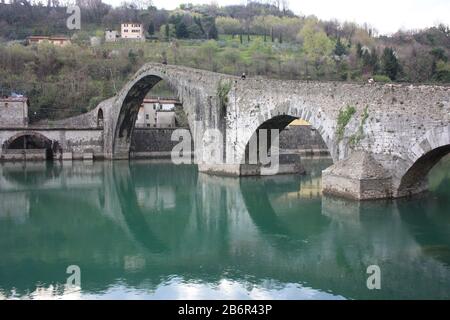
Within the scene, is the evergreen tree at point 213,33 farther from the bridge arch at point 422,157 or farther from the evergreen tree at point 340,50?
the bridge arch at point 422,157

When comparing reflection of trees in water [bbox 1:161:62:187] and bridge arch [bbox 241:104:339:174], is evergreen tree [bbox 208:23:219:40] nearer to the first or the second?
reflection of trees in water [bbox 1:161:62:187]

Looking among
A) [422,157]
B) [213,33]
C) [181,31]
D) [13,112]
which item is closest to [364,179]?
[422,157]

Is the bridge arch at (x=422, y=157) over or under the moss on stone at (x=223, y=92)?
under

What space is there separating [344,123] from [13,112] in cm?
3113

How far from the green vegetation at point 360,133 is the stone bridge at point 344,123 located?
0.11ft

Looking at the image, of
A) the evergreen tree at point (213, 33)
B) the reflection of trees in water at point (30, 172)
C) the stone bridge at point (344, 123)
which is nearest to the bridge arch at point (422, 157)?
the stone bridge at point (344, 123)

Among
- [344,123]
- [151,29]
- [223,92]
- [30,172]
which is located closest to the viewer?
[344,123]

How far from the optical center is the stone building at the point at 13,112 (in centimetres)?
4278

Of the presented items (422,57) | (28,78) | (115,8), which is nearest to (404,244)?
(422,57)

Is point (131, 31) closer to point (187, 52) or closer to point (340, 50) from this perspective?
point (187, 52)

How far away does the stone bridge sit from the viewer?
16859 millimetres

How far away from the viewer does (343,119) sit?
19500mm

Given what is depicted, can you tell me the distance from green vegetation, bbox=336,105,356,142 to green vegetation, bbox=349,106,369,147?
0.47m

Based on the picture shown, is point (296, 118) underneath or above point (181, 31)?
underneath
